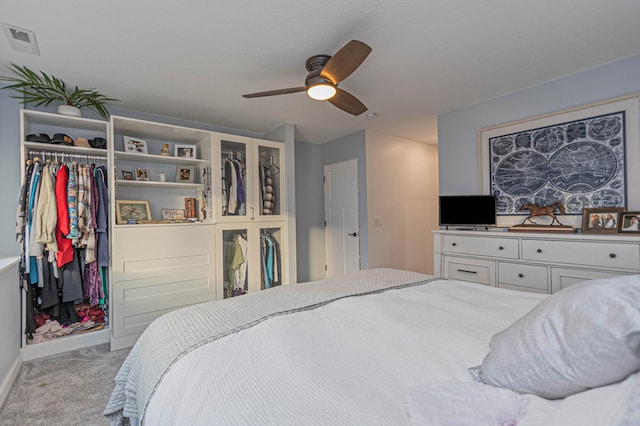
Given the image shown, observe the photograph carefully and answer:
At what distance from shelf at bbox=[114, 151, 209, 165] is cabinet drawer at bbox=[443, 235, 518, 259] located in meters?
2.75

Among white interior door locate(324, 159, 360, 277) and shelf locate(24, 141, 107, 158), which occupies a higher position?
shelf locate(24, 141, 107, 158)

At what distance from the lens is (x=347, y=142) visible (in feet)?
14.0

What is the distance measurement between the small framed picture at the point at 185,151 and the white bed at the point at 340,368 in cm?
234

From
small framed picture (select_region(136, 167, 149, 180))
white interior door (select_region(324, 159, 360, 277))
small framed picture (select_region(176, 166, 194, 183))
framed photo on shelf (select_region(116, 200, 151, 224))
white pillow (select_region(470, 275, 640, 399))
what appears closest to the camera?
white pillow (select_region(470, 275, 640, 399))

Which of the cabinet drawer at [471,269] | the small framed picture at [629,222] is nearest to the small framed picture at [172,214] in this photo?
the cabinet drawer at [471,269]

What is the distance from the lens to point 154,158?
3012 mm

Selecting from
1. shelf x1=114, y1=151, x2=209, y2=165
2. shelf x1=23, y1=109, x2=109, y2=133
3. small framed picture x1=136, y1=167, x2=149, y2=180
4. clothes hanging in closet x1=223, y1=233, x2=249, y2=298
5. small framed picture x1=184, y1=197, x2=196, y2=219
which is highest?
shelf x1=23, y1=109, x2=109, y2=133

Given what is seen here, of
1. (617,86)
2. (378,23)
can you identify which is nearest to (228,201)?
(378,23)

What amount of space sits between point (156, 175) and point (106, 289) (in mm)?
1282

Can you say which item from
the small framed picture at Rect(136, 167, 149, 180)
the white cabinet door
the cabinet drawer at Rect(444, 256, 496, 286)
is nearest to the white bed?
the cabinet drawer at Rect(444, 256, 496, 286)

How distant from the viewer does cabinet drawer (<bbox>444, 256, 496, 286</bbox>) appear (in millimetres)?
2593

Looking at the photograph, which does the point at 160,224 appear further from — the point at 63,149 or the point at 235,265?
the point at 63,149

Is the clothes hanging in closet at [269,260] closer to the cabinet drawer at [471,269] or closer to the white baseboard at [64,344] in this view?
the white baseboard at [64,344]

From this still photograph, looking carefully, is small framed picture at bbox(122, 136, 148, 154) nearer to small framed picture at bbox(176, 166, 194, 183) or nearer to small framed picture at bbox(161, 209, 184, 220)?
small framed picture at bbox(176, 166, 194, 183)
